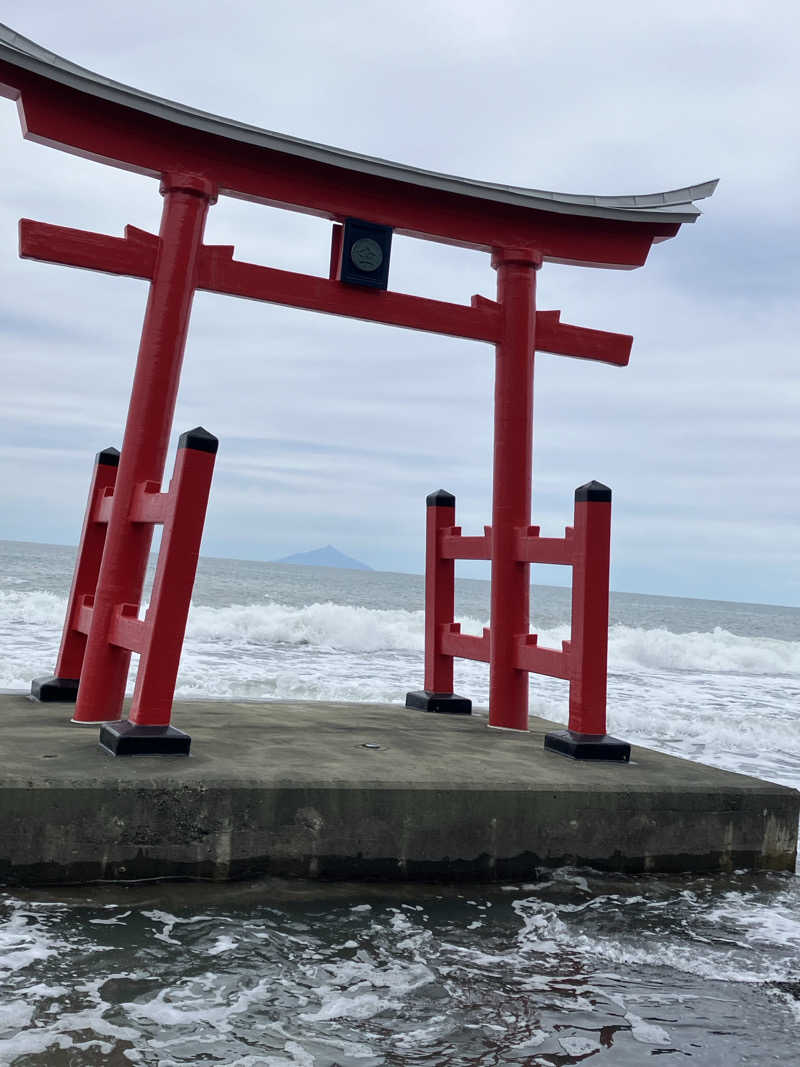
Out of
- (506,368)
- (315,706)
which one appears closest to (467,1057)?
(315,706)

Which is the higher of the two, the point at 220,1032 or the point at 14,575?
the point at 14,575

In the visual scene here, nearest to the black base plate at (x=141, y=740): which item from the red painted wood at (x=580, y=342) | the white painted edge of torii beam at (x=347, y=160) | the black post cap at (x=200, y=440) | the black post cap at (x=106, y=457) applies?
the black post cap at (x=200, y=440)

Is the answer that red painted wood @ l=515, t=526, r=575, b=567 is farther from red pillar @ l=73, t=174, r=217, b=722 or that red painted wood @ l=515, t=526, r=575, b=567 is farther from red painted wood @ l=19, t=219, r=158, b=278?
red painted wood @ l=19, t=219, r=158, b=278

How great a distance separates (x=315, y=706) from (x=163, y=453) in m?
2.32

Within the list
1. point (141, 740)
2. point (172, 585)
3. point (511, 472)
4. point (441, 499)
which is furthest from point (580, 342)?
point (141, 740)

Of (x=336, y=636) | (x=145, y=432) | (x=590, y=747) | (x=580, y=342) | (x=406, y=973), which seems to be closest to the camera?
(x=406, y=973)

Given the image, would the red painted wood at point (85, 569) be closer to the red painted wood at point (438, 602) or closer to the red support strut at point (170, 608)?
the red support strut at point (170, 608)

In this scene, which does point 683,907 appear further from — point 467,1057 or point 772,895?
point 467,1057

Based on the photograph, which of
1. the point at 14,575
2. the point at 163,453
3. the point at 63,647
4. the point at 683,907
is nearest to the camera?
the point at 683,907

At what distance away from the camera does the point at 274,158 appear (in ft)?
17.5

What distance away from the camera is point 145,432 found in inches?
194

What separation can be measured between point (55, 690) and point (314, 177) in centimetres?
350

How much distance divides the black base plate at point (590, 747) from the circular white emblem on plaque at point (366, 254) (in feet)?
9.79

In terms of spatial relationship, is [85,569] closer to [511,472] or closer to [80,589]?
[80,589]
